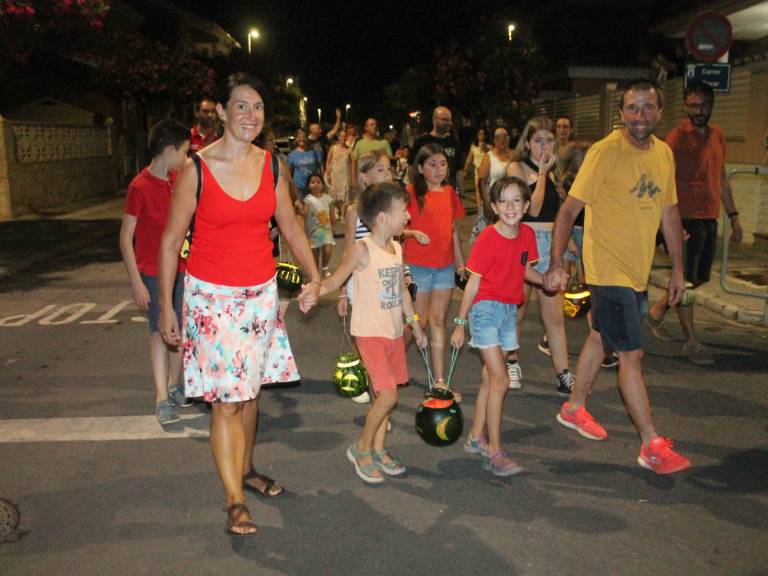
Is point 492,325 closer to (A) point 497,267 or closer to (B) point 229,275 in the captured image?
(A) point 497,267

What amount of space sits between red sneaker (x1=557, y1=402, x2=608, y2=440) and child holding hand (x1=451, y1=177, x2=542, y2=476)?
726mm

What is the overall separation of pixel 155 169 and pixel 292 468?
7.05ft

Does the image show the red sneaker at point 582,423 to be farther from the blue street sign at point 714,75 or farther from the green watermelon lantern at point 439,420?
the blue street sign at point 714,75

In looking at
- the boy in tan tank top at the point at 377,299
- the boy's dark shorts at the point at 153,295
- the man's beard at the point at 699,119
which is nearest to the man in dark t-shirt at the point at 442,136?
the man's beard at the point at 699,119

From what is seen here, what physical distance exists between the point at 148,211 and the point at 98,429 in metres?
1.49

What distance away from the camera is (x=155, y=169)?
17.4 feet

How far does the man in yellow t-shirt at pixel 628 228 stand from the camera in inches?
182

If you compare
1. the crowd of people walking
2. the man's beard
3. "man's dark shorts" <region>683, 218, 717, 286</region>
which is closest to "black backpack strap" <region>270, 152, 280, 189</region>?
the crowd of people walking

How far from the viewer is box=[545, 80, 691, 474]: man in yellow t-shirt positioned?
15.1 ft

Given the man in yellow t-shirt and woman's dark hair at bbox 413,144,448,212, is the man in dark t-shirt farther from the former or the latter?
the man in yellow t-shirt

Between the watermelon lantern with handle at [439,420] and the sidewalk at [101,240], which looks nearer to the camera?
the watermelon lantern with handle at [439,420]

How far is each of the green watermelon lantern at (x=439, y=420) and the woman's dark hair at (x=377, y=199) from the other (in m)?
1.02

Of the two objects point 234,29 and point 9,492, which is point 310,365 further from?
point 234,29

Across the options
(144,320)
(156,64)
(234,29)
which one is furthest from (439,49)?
(234,29)
